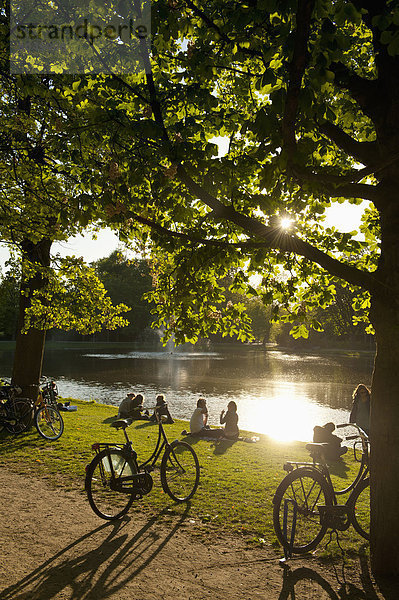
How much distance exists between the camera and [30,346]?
12672mm

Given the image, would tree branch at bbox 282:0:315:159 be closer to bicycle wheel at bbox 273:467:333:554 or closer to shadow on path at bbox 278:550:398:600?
bicycle wheel at bbox 273:467:333:554

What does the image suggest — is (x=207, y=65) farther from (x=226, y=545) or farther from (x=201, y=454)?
(x=201, y=454)

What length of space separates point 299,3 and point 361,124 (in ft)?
15.2

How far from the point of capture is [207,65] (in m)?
4.74

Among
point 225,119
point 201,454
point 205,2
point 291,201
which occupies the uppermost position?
point 205,2

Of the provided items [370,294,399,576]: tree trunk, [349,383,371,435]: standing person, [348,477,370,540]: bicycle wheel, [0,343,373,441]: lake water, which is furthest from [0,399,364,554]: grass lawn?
[0,343,373,441]: lake water

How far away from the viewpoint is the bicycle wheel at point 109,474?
6.09 meters

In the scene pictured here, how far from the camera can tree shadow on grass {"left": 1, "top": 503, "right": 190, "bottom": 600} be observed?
14.0 feet

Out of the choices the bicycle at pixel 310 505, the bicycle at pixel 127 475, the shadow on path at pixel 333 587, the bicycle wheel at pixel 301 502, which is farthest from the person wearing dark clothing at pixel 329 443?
the shadow on path at pixel 333 587

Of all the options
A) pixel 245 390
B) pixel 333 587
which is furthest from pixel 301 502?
pixel 245 390

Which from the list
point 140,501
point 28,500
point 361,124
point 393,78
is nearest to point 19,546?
point 28,500

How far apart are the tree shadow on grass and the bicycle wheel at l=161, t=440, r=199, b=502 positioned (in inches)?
34.8

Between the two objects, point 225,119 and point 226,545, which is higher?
point 225,119

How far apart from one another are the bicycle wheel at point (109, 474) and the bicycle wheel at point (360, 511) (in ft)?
9.73
